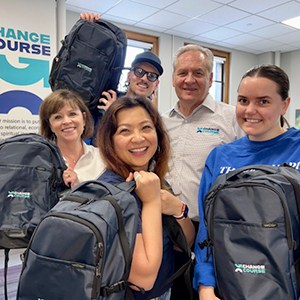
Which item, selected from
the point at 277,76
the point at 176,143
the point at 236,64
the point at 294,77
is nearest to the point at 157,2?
the point at 236,64

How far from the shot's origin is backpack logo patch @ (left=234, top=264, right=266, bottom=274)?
35.4 inches

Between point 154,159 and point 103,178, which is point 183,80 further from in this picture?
point 103,178

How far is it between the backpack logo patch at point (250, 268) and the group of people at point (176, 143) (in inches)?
6.6

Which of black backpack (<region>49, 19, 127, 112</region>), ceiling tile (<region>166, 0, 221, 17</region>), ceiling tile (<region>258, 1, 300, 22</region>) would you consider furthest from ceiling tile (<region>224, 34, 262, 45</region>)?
black backpack (<region>49, 19, 127, 112</region>)

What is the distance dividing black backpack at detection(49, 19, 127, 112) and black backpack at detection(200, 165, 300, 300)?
3.73 ft

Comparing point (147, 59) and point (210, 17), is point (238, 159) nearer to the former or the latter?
point (147, 59)

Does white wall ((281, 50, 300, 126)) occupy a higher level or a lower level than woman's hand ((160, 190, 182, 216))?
higher

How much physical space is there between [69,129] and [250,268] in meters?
1.13

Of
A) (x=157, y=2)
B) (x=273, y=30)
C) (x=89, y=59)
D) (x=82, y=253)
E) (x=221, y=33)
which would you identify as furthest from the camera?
(x=221, y=33)

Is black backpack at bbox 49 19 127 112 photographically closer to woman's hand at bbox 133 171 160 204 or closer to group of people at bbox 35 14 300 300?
group of people at bbox 35 14 300 300

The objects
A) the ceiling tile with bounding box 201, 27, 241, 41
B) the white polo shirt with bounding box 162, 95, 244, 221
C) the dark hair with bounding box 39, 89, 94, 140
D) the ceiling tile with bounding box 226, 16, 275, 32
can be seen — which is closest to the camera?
the white polo shirt with bounding box 162, 95, 244, 221

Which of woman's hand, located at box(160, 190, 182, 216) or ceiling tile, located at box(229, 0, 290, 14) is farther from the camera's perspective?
ceiling tile, located at box(229, 0, 290, 14)

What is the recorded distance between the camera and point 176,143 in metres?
1.68

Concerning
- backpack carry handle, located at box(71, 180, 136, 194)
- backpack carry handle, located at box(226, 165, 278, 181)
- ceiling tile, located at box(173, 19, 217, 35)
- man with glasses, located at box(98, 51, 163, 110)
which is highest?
ceiling tile, located at box(173, 19, 217, 35)
